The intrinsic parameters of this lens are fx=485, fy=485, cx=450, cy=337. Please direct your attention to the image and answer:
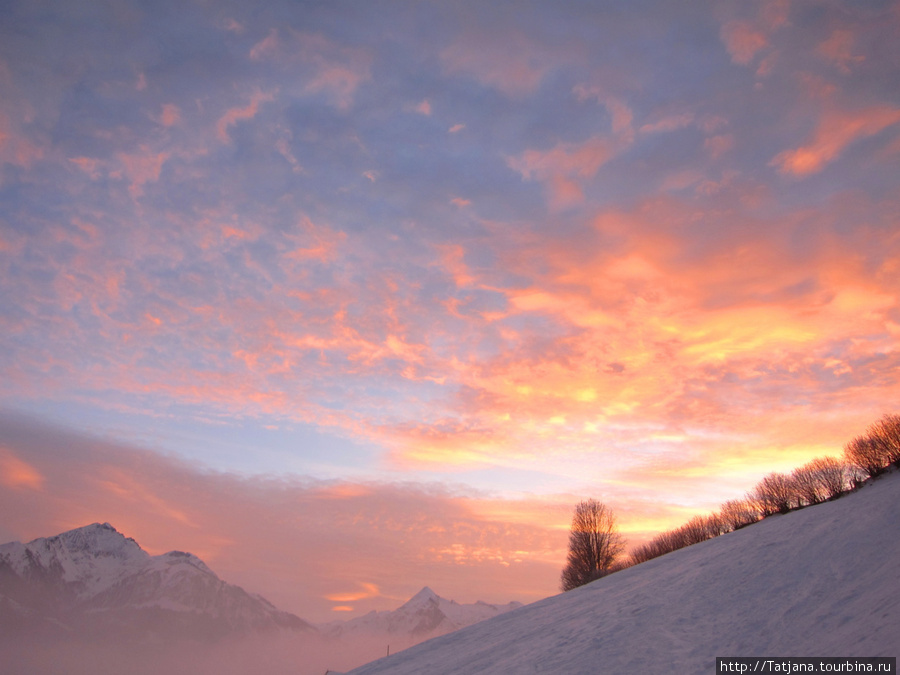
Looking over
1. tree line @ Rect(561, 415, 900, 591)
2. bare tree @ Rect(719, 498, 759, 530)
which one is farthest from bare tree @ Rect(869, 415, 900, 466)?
bare tree @ Rect(719, 498, 759, 530)

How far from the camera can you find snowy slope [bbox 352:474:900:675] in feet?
29.3

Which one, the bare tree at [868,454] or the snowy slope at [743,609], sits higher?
the bare tree at [868,454]

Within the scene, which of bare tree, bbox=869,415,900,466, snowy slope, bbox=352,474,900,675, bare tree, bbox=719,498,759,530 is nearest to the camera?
snowy slope, bbox=352,474,900,675

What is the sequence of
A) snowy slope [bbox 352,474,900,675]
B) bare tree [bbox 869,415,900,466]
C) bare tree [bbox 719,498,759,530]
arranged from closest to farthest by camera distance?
snowy slope [bbox 352,474,900,675], bare tree [bbox 869,415,900,466], bare tree [bbox 719,498,759,530]

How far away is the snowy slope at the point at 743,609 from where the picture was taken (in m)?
8.93

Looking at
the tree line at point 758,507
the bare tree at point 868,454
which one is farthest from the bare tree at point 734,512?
the bare tree at point 868,454

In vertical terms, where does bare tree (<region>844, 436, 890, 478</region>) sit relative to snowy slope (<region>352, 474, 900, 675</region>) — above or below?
above

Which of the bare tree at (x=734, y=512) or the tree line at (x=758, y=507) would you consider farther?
the bare tree at (x=734, y=512)

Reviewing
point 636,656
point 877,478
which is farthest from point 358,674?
point 877,478

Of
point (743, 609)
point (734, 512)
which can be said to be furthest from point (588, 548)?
point (743, 609)

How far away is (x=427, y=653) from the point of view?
1994cm

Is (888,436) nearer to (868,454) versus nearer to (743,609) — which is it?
(868,454)

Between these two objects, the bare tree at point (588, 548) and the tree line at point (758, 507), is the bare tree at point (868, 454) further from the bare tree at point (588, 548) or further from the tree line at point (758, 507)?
the bare tree at point (588, 548)

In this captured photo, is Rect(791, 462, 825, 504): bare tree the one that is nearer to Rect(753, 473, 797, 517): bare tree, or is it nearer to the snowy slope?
Rect(753, 473, 797, 517): bare tree
